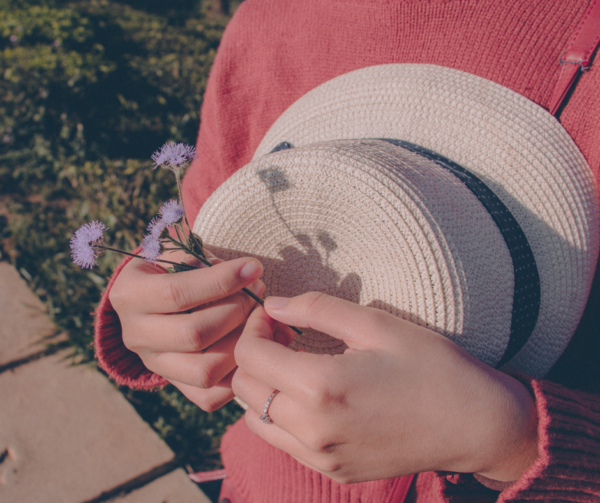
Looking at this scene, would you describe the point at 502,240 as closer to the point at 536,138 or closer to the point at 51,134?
the point at 536,138

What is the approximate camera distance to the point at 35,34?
564 centimetres

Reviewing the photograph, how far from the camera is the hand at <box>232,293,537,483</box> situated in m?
0.74

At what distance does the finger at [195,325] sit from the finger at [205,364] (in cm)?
3

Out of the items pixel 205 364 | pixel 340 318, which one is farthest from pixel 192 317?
pixel 340 318

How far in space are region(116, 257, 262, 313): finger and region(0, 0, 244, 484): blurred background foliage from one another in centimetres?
194

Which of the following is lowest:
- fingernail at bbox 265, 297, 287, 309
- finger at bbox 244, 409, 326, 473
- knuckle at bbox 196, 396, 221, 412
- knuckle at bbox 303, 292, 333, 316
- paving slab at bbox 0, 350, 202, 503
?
paving slab at bbox 0, 350, 202, 503

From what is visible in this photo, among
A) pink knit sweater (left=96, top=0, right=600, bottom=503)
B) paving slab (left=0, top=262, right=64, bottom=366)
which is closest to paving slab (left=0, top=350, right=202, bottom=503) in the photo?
paving slab (left=0, top=262, right=64, bottom=366)

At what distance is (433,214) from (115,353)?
107 cm

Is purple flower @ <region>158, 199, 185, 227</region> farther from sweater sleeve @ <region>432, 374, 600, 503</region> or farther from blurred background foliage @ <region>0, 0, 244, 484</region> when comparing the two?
blurred background foliage @ <region>0, 0, 244, 484</region>

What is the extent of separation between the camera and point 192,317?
871mm

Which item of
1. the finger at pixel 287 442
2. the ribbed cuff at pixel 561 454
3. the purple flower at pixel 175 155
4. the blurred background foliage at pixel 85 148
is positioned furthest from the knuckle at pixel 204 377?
the blurred background foliage at pixel 85 148

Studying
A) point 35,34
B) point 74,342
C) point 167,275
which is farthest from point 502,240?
point 35,34

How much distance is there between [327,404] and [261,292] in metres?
0.32

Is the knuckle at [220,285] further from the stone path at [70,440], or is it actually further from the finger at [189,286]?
the stone path at [70,440]
